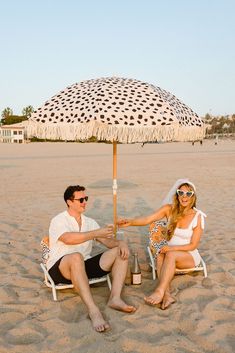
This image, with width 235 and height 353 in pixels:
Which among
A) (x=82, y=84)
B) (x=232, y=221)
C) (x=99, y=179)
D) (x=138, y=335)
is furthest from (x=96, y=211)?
(x=99, y=179)

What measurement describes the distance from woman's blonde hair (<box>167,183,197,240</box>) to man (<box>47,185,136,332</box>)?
749 millimetres

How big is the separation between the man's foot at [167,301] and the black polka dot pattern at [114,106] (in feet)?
6.08

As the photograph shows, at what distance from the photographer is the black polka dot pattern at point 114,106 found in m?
4.63

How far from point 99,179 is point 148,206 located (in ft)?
20.1

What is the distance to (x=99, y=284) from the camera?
15.6ft

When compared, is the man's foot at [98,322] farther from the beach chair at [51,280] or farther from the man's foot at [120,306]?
the beach chair at [51,280]

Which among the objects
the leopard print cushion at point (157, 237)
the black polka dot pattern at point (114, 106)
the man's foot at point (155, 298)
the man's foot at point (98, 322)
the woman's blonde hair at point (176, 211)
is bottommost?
the man's foot at point (98, 322)

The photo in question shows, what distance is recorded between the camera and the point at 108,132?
455 centimetres

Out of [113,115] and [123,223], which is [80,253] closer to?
[123,223]

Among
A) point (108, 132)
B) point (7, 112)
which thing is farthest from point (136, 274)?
point (7, 112)

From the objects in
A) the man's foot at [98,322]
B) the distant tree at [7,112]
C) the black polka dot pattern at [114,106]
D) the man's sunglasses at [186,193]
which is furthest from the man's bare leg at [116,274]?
the distant tree at [7,112]

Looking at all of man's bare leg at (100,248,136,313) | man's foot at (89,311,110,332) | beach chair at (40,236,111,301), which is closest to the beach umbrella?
man's bare leg at (100,248,136,313)

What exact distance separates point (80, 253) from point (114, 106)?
1.68 metres

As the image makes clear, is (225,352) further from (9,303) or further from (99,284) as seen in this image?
(9,303)
